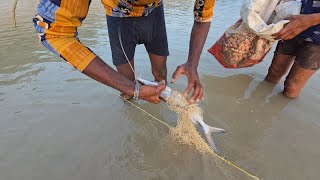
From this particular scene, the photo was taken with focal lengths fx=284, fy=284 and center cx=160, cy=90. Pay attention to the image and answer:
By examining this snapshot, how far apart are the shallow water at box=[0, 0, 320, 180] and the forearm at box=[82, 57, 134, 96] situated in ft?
2.51

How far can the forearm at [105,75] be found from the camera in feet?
5.86

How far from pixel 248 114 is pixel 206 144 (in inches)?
34.5

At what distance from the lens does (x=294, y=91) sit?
3.11m

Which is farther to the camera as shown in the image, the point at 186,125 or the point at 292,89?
the point at 292,89

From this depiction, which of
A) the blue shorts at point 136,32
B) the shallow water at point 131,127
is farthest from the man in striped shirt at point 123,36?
the shallow water at point 131,127

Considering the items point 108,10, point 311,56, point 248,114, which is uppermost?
point 108,10

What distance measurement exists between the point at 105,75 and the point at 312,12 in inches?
86.9

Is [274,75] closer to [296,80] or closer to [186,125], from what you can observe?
[296,80]

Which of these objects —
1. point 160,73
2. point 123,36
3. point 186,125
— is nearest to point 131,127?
point 186,125

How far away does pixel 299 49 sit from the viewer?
305 centimetres

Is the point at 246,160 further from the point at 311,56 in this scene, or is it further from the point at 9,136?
the point at 9,136

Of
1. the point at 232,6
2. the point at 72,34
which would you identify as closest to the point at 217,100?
the point at 72,34

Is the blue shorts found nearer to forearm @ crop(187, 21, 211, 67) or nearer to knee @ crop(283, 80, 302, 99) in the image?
forearm @ crop(187, 21, 211, 67)

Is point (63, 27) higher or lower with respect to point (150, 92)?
higher
